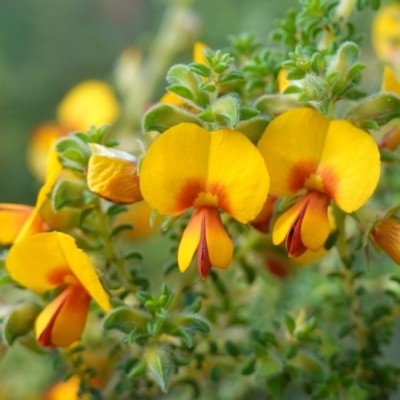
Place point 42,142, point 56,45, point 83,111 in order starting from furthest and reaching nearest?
point 56,45, point 83,111, point 42,142

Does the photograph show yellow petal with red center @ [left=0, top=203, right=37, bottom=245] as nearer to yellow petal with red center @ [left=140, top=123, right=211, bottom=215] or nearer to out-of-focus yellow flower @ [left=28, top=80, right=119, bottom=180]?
yellow petal with red center @ [left=140, top=123, right=211, bottom=215]

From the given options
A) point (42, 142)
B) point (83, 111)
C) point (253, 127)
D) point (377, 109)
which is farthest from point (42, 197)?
point (83, 111)

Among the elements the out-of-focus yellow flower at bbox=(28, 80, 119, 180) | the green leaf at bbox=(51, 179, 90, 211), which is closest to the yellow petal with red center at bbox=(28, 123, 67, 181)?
the out-of-focus yellow flower at bbox=(28, 80, 119, 180)

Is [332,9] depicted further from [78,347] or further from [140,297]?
[78,347]

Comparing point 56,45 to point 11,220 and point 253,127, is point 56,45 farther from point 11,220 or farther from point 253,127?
point 253,127

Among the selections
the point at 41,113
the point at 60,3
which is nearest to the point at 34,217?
the point at 41,113

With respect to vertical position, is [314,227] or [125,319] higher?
[314,227]
